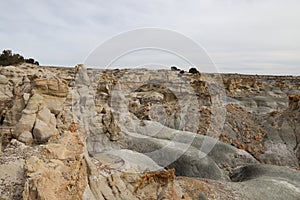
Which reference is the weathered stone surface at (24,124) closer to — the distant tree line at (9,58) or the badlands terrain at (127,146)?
the badlands terrain at (127,146)

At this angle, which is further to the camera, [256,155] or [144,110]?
[144,110]

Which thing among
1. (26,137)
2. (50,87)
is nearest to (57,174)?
(26,137)

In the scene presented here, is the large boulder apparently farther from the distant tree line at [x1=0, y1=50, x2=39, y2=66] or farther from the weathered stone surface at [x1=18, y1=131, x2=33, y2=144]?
the distant tree line at [x1=0, y1=50, x2=39, y2=66]

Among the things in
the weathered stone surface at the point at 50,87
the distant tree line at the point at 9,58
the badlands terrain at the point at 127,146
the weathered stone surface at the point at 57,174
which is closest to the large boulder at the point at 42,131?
the badlands terrain at the point at 127,146

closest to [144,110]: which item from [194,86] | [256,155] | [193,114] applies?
[193,114]

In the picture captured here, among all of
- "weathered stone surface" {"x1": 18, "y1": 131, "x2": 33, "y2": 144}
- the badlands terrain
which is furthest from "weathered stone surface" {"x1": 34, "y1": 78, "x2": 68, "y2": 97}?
"weathered stone surface" {"x1": 18, "y1": 131, "x2": 33, "y2": 144}

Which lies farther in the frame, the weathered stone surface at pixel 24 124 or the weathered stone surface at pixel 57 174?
the weathered stone surface at pixel 24 124

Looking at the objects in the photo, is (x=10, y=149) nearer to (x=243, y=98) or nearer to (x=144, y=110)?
(x=144, y=110)

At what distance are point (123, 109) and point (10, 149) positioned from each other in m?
11.4

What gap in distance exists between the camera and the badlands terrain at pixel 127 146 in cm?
831

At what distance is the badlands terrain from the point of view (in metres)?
8.31

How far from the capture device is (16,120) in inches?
481

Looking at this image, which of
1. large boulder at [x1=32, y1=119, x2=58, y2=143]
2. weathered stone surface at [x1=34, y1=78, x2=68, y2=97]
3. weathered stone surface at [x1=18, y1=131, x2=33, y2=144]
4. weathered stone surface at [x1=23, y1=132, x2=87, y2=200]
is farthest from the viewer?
weathered stone surface at [x1=34, y1=78, x2=68, y2=97]

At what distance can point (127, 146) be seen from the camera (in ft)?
54.1
